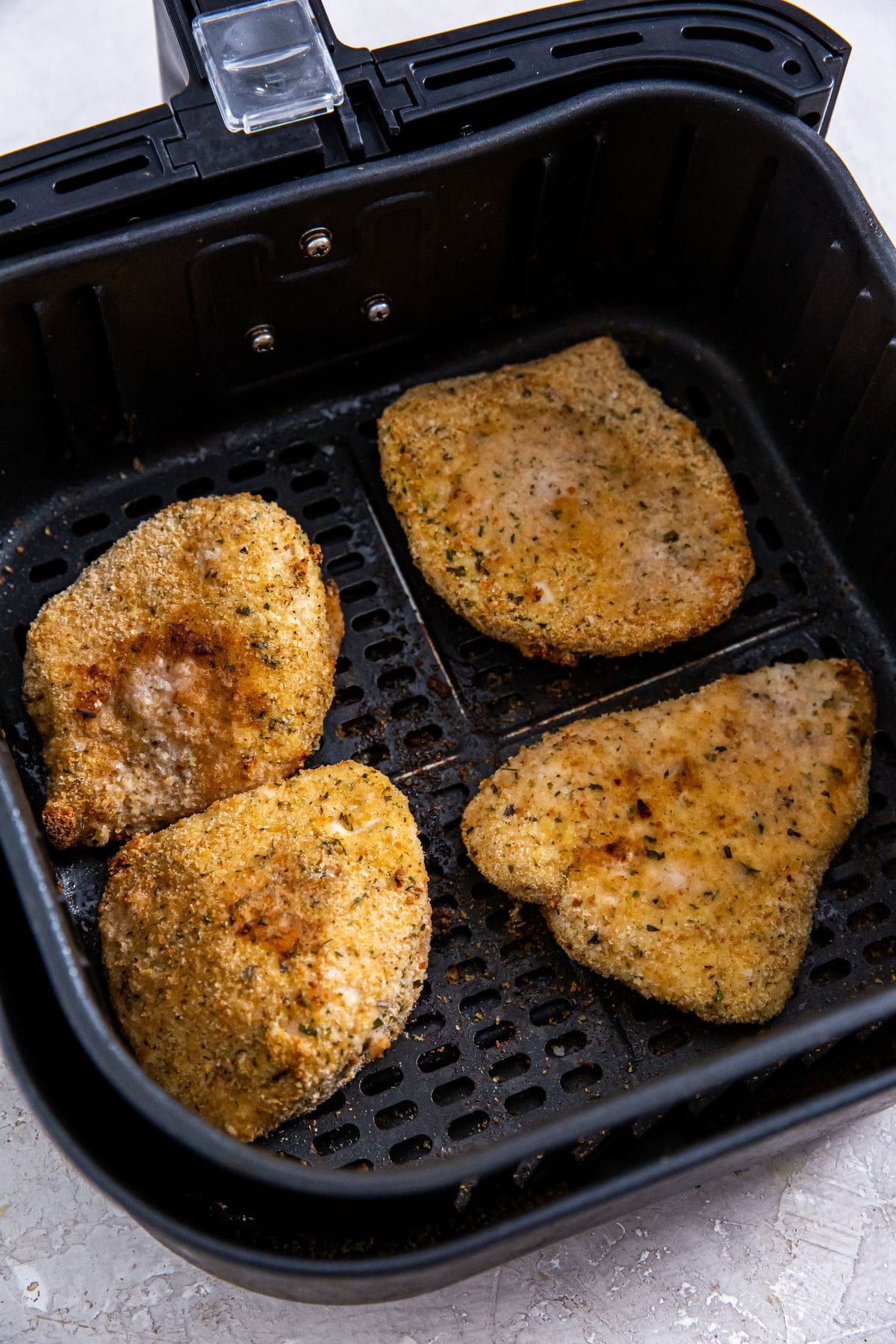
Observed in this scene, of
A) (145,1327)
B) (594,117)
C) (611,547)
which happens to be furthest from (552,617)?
(145,1327)

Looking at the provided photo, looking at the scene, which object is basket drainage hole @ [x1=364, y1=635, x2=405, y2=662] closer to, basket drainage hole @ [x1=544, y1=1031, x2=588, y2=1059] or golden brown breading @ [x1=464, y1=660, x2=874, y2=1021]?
golden brown breading @ [x1=464, y1=660, x2=874, y2=1021]

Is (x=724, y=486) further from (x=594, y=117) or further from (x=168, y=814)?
(x=168, y=814)

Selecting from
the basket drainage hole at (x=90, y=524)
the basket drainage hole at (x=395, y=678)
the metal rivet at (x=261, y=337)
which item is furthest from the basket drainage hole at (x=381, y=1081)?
the metal rivet at (x=261, y=337)

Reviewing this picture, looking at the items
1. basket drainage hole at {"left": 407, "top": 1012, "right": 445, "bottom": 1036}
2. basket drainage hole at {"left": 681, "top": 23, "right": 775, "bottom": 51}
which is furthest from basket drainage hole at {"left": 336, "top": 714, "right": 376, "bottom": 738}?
basket drainage hole at {"left": 681, "top": 23, "right": 775, "bottom": 51}

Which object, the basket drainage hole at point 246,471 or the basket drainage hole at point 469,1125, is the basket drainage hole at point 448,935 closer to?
the basket drainage hole at point 469,1125

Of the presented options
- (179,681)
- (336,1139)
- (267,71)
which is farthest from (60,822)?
(267,71)
